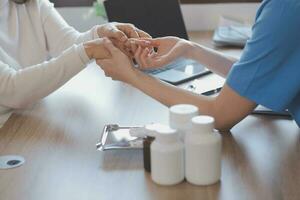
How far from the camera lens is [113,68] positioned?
1.34 m

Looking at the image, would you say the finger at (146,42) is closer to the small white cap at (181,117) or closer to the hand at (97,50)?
the hand at (97,50)

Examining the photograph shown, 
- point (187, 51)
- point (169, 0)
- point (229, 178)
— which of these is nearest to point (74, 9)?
point (169, 0)

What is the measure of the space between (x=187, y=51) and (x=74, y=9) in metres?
1.04

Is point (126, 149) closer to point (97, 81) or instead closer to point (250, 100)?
point (250, 100)

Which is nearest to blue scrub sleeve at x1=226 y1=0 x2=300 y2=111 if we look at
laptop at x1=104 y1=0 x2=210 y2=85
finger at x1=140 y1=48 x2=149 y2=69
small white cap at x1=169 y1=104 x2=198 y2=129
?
small white cap at x1=169 y1=104 x2=198 y2=129

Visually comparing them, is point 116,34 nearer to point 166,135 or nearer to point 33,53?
point 33,53

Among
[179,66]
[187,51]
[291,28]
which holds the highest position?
[291,28]

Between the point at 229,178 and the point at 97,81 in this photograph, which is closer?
the point at 229,178

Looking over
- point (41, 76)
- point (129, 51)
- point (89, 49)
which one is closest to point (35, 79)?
point (41, 76)

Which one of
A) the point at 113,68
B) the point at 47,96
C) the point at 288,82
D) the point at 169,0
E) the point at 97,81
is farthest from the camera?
the point at 169,0

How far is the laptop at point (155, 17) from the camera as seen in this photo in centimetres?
173

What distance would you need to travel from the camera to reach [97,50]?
1.37 meters

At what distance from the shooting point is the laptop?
5.66ft

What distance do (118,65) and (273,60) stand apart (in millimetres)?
429
